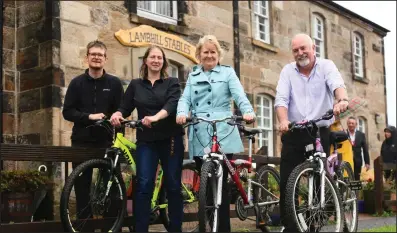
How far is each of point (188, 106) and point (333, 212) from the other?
1.76 meters

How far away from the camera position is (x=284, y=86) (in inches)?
229

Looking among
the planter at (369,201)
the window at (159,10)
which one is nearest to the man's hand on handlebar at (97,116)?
the window at (159,10)

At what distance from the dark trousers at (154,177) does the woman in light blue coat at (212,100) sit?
0.21m

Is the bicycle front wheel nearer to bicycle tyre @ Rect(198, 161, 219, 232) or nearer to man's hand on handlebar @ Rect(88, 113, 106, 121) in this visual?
bicycle tyre @ Rect(198, 161, 219, 232)

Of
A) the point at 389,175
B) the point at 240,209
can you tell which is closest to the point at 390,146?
the point at 389,175

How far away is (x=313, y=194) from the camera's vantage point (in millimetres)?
5496

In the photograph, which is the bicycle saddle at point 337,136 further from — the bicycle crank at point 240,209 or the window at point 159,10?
the window at point 159,10

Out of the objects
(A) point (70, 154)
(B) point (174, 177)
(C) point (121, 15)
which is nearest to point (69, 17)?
(C) point (121, 15)

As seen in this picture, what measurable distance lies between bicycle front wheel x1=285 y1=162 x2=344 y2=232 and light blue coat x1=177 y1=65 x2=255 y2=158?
775mm

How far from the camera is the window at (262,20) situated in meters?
16.5

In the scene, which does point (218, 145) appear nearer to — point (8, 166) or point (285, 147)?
point (285, 147)

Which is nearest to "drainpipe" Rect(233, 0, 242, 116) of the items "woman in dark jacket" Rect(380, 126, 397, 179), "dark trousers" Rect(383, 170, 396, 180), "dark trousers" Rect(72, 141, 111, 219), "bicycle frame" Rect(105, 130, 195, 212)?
"woman in dark jacket" Rect(380, 126, 397, 179)

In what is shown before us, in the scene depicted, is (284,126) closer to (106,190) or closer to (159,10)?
(106,190)

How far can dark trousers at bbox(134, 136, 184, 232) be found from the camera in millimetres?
5773
